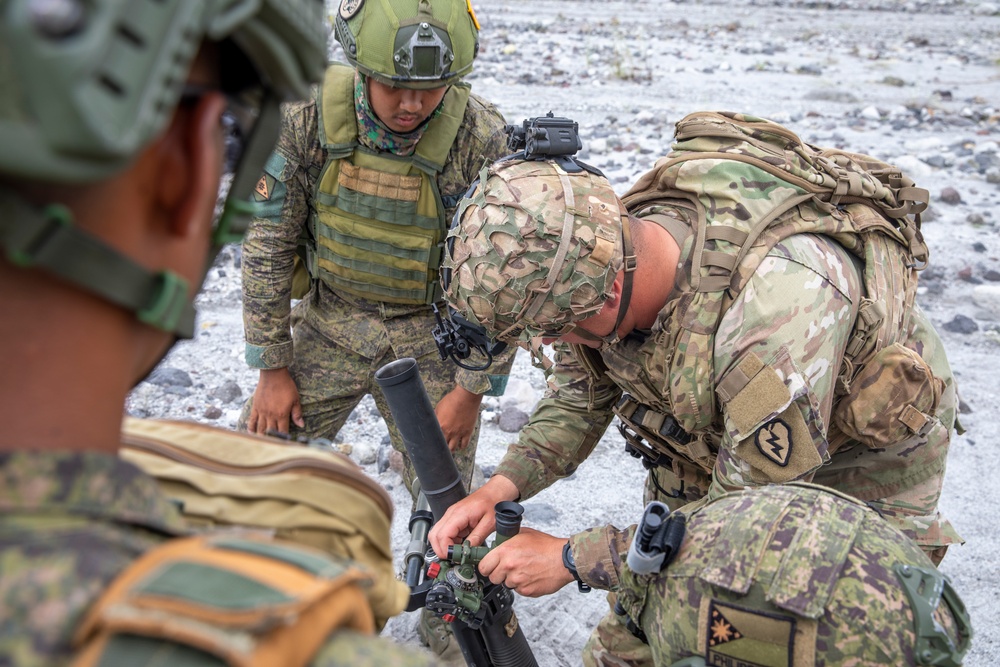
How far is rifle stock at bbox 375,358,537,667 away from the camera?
2.66m

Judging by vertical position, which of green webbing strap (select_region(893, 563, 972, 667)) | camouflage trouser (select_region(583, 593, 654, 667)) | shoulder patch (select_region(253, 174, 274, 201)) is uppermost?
shoulder patch (select_region(253, 174, 274, 201))

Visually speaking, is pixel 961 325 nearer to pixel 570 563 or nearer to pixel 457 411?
pixel 457 411

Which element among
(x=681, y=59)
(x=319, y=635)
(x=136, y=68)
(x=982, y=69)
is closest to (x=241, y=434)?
(x=319, y=635)

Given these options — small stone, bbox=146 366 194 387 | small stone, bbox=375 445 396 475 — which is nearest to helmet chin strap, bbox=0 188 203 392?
small stone, bbox=375 445 396 475

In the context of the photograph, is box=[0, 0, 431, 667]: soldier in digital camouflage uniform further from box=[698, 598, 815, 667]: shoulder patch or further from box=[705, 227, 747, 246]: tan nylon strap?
box=[705, 227, 747, 246]: tan nylon strap

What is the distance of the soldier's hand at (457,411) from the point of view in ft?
11.5

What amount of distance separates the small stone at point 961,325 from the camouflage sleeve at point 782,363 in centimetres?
363

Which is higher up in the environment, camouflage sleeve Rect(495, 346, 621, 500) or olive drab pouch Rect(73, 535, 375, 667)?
olive drab pouch Rect(73, 535, 375, 667)

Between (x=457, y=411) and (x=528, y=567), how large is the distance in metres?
1.02

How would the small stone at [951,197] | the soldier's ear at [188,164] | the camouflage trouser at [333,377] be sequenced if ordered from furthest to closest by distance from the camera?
the small stone at [951,197]
the camouflage trouser at [333,377]
the soldier's ear at [188,164]

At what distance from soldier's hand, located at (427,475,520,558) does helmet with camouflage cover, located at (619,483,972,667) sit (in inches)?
42.3

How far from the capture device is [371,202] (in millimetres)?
3340

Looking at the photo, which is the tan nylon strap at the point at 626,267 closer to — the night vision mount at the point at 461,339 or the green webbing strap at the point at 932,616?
the night vision mount at the point at 461,339

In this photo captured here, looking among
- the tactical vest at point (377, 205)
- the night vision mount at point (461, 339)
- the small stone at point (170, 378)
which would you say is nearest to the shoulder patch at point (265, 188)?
the tactical vest at point (377, 205)
